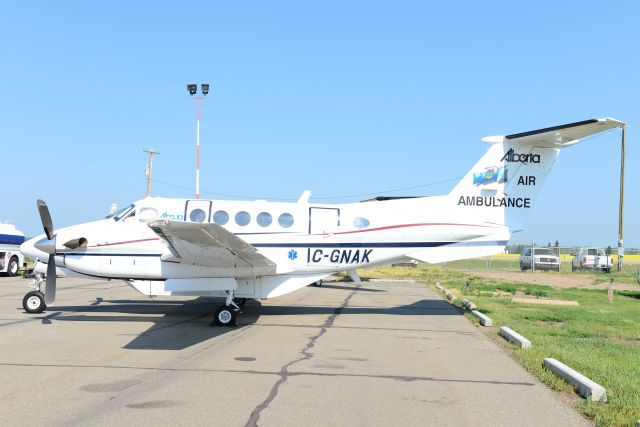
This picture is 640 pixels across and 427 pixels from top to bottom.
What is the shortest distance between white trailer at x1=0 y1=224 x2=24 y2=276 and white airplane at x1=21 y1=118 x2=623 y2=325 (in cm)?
1770

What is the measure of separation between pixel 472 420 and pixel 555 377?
8.93ft

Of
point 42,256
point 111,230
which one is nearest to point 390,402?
point 111,230

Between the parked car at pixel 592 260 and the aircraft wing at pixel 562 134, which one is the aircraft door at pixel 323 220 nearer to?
the aircraft wing at pixel 562 134

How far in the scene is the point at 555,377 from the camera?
8016 mm

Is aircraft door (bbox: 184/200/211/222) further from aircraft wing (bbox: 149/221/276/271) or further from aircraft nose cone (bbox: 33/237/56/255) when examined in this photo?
aircraft nose cone (bbox: 33/237/56/255)

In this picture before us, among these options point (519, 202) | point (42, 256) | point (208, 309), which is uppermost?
point (519, 202)

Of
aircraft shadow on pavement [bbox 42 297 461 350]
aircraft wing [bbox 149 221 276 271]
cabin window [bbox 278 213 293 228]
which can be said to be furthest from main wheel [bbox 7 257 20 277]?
cabin window [bbox 278 213 293 228]

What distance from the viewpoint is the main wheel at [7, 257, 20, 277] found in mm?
30134

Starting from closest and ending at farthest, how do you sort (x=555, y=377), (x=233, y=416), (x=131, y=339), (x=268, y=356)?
(x=233, y=416), (x=555, y=377), (x=268, y=356), (x=131, y=339)

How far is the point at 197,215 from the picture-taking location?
1433 cm

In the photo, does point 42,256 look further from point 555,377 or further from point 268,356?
point 555,377

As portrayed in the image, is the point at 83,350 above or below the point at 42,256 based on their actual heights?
below

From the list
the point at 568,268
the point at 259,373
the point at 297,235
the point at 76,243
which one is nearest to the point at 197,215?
the point at 297,235

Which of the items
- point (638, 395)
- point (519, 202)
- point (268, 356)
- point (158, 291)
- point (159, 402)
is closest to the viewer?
point (159, 402)
